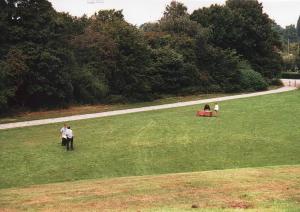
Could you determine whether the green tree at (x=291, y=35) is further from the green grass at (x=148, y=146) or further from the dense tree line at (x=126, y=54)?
the green grass at (x=148, y=146)

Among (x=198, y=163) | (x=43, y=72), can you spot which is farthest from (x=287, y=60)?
(x=198, y=163)

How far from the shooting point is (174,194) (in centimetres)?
1528

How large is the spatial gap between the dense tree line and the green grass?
23.7 feet

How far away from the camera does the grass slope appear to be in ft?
44.4

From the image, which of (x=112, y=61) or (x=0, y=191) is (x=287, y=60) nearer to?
(x=112, y=61)

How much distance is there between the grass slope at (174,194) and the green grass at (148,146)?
430 centimetres

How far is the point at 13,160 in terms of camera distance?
24422mm

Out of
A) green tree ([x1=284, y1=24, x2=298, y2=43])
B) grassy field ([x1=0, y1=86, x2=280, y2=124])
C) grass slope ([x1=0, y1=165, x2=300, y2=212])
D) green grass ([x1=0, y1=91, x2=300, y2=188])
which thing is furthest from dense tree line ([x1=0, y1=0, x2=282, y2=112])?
green tree ([x1=284, y1=24, x2=298, y2=43])

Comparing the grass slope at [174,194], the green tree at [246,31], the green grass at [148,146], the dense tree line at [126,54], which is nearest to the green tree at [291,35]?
the dense tree line at [126,54]

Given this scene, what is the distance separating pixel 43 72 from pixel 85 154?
16.6m

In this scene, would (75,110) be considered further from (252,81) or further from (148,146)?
(252,81)

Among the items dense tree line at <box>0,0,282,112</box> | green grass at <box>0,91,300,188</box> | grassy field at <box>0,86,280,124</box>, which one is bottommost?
green grass at <box>0,91,300,188</box>

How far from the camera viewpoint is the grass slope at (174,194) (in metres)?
13.5

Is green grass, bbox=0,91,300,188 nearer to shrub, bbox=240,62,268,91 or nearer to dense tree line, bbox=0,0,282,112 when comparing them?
dense tree line, bbox=0,0,282,112
